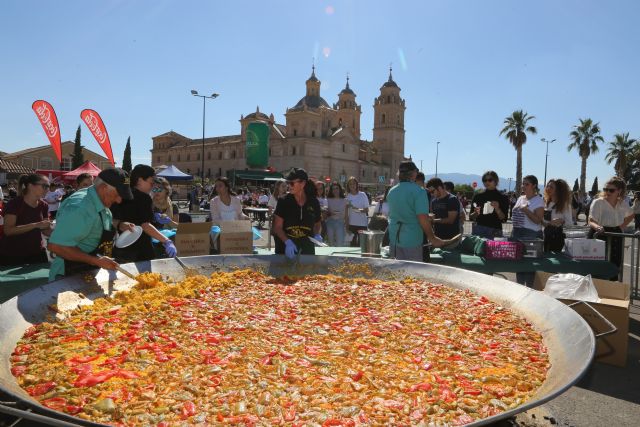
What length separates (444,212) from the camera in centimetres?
668

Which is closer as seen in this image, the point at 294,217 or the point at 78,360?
the point at 78,360

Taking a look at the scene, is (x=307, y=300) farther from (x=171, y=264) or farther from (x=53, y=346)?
(x=53, y=346)

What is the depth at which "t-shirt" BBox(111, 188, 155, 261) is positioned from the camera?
4.48 m

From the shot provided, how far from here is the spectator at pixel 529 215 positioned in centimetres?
652

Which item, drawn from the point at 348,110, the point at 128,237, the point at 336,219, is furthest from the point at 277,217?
the point at 348,110

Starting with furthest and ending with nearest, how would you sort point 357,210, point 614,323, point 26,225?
point 357,210 < point 26,225 < point 614,323

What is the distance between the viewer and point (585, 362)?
72.1 inches

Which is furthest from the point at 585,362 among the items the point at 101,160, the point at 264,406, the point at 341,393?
the point at 101,160

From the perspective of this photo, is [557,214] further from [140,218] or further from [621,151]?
[621,151]

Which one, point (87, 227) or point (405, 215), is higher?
point (405, 215)

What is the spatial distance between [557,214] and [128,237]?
623 cm

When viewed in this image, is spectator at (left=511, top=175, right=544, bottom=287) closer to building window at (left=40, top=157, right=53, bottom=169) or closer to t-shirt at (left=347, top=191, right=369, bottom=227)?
t-shirt at (left=347, top=191, right=369, bottom=227)

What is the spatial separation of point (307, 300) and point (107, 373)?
70.2 inches

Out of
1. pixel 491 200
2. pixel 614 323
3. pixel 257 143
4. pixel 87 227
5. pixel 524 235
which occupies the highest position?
pixel 257 143
